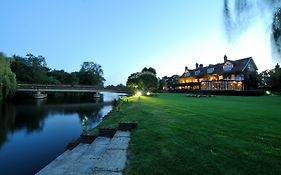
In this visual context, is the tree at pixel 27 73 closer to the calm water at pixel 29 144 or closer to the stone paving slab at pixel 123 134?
the calm water at pixel 29 144

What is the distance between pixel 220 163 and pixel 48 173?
21.1ft

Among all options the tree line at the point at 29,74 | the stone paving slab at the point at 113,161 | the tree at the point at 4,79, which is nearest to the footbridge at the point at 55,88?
the tree line at the point at 29,74

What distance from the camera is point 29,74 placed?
3489 inches

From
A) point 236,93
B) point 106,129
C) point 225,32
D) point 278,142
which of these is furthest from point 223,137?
point 236,93

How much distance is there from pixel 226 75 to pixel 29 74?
236 feet

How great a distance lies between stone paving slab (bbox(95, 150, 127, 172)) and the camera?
6406mm

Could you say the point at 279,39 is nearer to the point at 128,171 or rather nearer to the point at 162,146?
the point at 162,146

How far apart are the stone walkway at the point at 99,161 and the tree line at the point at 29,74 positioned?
3505cm

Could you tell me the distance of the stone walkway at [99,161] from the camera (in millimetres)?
6479

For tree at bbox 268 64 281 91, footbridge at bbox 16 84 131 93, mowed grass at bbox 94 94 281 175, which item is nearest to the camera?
mowed grass at bbox 94 94 281 175

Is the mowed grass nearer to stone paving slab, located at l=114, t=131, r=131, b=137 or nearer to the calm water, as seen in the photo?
stone paving slab, located at l=114, t=131, r=131, b=137

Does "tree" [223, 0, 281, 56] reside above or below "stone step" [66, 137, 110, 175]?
above

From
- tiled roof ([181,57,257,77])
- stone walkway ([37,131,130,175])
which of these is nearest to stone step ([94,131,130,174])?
stone walkway ([37,131,130,175])

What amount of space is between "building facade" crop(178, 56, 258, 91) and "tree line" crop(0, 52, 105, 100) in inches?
2151
